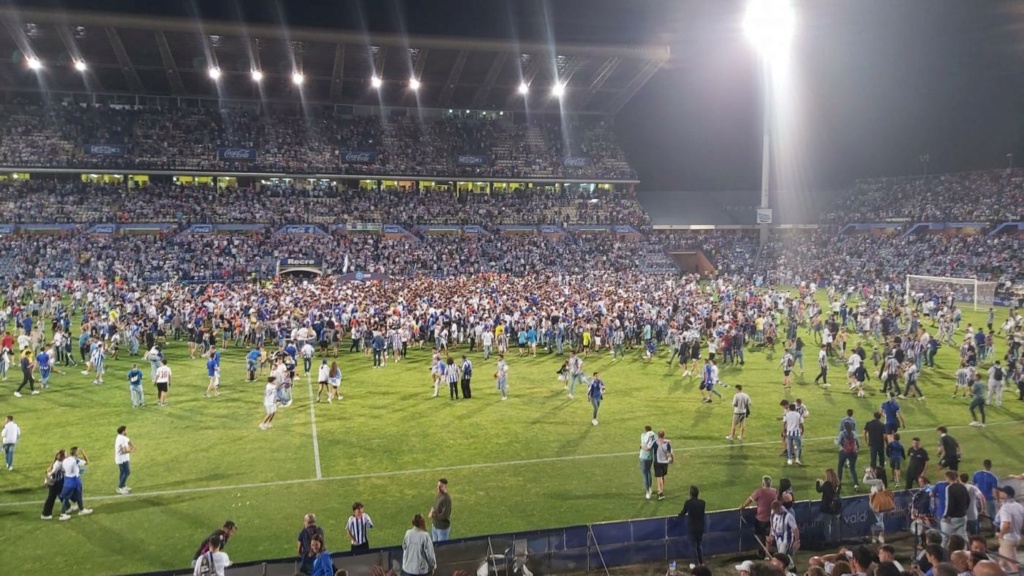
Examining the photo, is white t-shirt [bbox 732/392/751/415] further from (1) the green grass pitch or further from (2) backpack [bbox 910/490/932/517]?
(2) backpack [bbox 910/490/932/517]

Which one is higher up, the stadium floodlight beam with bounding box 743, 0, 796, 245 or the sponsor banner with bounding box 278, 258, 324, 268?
the stadium floodlight beam with bounding box 743, 0, 796, 245

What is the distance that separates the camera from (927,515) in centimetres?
1009

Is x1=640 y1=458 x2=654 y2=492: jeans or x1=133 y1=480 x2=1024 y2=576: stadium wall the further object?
x1=640 y1=458 x2=654 y2=492: jeans

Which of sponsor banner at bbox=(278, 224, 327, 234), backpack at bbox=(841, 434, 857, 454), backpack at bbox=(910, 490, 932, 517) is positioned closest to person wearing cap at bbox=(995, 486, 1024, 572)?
backpack at bbox=(910, 490, 932, 517)

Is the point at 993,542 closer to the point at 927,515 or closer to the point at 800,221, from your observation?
the point at 927,515

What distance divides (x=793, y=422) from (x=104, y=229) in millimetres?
47474

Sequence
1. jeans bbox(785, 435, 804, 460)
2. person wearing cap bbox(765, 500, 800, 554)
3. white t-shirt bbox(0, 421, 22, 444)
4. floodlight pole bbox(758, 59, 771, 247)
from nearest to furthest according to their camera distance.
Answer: person wearing cap bbox(765, 500, 800, 554), white t-shirt bbox(0, 421, 22, 444), jeans bbox(785, 435, 804, 460), floodlight pole bbox(758, 59, 771, 247)

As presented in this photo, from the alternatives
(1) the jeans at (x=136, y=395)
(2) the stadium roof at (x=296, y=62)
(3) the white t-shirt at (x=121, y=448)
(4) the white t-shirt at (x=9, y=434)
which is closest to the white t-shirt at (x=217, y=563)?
(3) the white t-shirt at (x=121, y=448)

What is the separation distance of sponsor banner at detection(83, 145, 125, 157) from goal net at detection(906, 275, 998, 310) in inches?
2272

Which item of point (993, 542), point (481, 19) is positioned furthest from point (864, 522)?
point (481, 19)

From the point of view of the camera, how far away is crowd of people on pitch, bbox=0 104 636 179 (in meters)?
50.3

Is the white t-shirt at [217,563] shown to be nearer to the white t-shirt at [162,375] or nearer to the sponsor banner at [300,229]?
the white t-shirt at [162,375]

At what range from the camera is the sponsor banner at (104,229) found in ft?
144

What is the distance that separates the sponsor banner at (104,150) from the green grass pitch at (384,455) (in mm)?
35595
